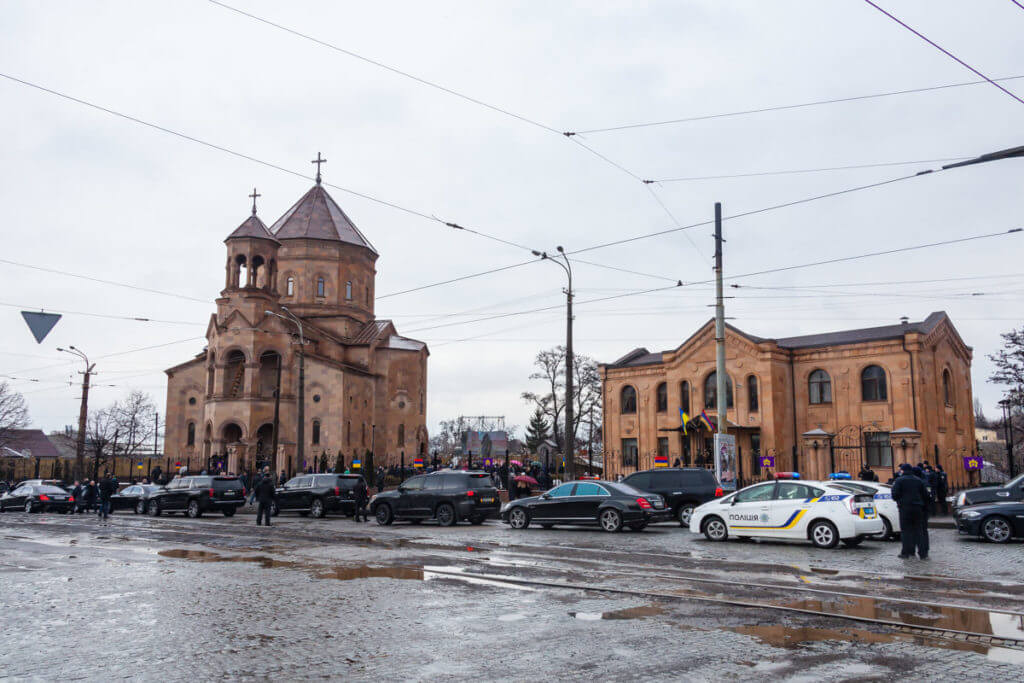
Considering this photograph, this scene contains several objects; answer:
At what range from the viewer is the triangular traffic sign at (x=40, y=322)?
21109 mm

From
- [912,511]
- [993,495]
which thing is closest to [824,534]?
[912,511]

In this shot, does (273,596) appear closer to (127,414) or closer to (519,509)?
(519,509)

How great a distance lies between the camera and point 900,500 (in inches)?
553

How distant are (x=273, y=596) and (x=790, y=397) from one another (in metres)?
36.2

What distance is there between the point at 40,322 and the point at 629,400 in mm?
→ 32649

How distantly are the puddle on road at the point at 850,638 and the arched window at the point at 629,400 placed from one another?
3882 centimetres

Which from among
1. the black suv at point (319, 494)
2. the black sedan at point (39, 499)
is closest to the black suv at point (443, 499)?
the black suv at point (319, 494)

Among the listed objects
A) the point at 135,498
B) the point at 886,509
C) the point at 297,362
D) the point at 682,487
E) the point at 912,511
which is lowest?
the point at 135,498

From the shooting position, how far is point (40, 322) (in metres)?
21.3

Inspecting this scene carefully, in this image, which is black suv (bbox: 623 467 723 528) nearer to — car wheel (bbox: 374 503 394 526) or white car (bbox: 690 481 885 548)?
white car (bbox: 690 481 885 548)

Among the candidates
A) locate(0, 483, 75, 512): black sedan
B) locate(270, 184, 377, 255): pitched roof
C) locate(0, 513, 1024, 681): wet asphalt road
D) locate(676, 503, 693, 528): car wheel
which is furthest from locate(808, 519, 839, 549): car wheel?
locate(270, 184, 377, 255): pitched roof

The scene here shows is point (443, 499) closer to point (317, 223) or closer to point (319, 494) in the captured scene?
point (319, 494)

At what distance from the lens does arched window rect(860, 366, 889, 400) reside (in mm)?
38969

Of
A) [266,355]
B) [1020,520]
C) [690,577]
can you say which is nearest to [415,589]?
[690,577]
